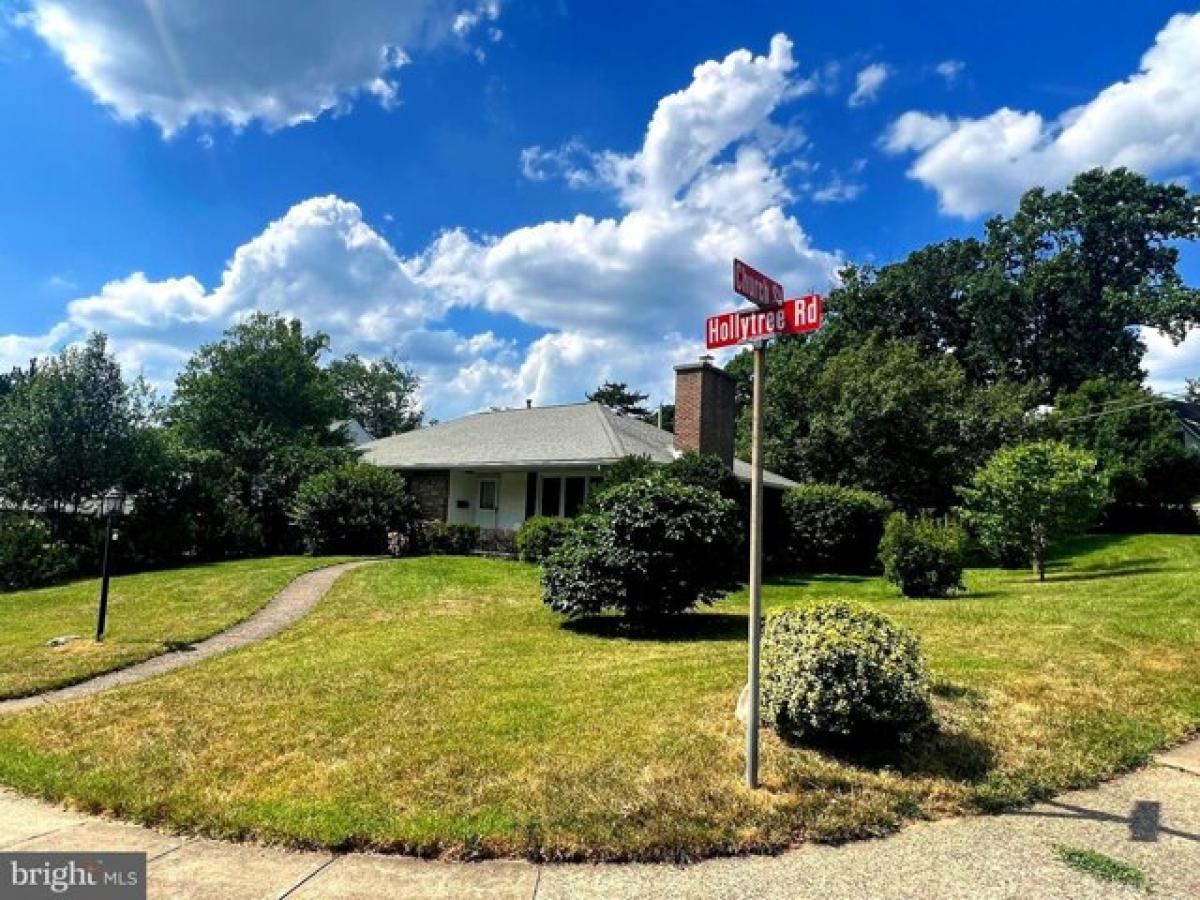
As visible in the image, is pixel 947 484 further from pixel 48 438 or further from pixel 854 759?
pixel 48 438

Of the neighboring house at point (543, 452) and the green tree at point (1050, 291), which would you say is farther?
the green tree at point (1050, 291)

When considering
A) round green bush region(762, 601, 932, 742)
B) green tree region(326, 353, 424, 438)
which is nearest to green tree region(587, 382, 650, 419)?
green tree region(326, 353, 424, 438)

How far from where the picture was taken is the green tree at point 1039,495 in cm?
1534

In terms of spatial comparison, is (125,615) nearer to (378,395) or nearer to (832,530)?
A: (832,530)

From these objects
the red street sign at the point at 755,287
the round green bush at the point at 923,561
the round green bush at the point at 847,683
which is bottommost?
the round green bush at the point at 847,683

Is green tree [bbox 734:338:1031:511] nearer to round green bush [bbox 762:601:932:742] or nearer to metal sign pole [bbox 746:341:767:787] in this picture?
round green bush [bbox 762:601:932:742]

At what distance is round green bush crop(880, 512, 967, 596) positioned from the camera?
44.0ft

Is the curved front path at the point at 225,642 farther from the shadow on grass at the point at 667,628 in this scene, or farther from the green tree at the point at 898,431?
the green tree at the point at 898,431

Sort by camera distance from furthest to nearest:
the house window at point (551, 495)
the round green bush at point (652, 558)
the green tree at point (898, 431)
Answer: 1. the green tree at point (898, 431)
2. the house window at point (551, 495)
3. the round green bush at point (652, 558)

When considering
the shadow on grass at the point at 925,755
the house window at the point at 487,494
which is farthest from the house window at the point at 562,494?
the shadow on grass at the point at 925,755

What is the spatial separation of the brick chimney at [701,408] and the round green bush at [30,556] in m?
Result: 15.3

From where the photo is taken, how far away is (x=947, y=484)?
2745 cm

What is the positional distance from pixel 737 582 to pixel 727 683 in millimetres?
4312

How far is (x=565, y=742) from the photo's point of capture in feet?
16.8
